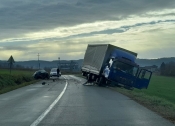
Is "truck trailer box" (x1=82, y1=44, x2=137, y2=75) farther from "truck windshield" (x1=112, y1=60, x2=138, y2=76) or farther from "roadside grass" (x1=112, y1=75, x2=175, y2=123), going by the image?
"roadside grass" (x1=112, y1=75, x2=175, y2=123)

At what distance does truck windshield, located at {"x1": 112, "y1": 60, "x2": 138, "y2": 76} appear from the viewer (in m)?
29.8

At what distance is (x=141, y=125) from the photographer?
11.0 meters

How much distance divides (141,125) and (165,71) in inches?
3659

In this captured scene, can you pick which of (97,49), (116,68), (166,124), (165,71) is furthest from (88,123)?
(165,71)

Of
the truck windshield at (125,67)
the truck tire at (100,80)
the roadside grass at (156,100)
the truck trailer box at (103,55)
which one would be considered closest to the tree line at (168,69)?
the roadside grass at (156,100)

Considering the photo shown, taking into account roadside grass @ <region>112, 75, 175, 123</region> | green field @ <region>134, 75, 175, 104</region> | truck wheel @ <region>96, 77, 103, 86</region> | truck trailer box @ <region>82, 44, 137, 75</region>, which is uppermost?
truck trailer box @ <region>82, 44, 137, 75</region>

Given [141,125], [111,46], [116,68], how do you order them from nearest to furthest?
[141,125] → [116,68] → [111,46]

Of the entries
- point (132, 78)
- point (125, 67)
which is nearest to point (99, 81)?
point (125, 67)

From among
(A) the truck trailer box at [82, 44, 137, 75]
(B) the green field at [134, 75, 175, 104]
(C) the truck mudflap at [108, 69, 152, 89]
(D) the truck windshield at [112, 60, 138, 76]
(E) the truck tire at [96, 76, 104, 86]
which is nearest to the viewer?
(C) the truck mudflap at [108, 69, 152, 89]

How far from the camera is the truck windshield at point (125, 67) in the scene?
2984cm

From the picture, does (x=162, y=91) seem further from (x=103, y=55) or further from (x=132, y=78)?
(x=132, y=78)

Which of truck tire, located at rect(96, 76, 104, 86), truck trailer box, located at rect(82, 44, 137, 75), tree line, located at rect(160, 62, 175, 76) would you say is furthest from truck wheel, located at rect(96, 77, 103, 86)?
tree line, located at rect(160, 62, 175, 76)

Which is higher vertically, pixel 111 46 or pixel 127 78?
pixel 111 46

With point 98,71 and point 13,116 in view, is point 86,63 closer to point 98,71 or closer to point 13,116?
point 98,71
